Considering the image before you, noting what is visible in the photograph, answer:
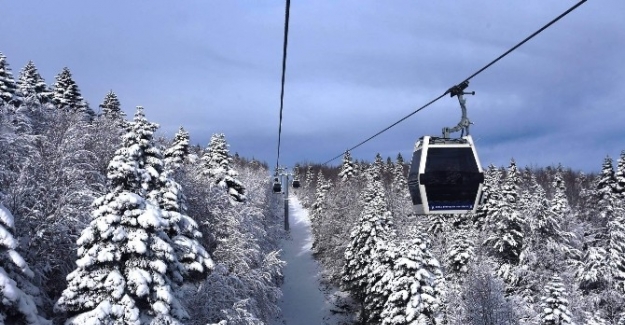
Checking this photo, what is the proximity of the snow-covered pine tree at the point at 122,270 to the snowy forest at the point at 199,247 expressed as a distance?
0.14 ft

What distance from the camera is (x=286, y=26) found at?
6.38m

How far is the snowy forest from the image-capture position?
14992mm

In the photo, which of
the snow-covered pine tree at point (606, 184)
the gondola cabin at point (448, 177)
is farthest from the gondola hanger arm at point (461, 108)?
the snow-covered pine tree at point (606, 184)

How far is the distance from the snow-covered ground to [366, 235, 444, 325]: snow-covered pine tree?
18.2m

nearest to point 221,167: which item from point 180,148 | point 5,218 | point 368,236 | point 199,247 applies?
point 180,148

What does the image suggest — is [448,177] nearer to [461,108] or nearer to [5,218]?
[461,108]

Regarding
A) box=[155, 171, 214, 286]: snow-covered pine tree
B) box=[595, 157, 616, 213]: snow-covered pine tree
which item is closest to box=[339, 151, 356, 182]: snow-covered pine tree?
box=[595, 157, 616, 213]: snow-covered pine tree

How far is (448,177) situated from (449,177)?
0.02 meters

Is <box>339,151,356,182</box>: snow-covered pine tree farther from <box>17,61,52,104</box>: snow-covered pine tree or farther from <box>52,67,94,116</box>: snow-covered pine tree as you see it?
<box>17,61,52,104</box>: snow-covered pine tree

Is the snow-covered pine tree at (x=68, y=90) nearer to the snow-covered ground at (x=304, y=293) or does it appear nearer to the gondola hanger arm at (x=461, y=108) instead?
the snow-covered ground at (x=304, y=293)

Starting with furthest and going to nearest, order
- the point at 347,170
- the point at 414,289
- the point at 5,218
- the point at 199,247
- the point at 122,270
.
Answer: the point at 347,170, the point at 414,289, the point at 199,247, the point at 122,270, the point at 5,218

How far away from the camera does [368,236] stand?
43.2 m

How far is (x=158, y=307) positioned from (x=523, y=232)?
116 ft

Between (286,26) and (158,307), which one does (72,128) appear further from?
(286,26)
